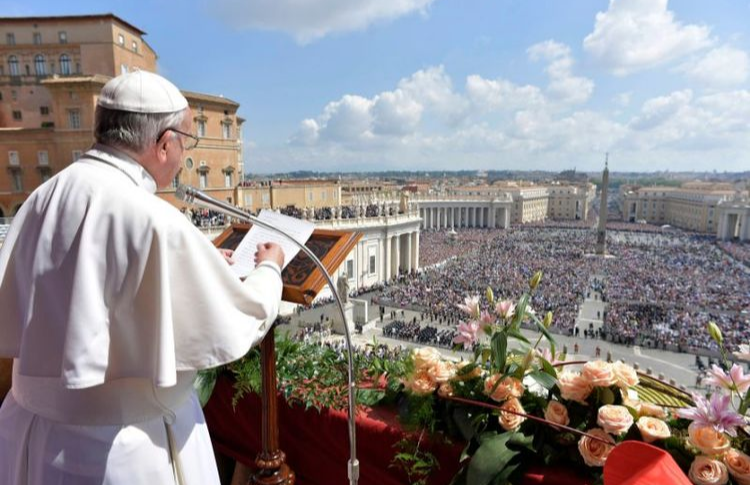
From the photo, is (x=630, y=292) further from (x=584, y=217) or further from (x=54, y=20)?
(x=584, y=217)

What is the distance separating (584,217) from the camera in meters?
108

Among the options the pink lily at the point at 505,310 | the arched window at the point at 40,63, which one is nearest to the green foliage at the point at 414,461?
the pink lily at the point at 505,310

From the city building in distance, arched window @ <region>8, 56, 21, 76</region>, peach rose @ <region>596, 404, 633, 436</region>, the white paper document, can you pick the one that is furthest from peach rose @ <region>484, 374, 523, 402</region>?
arched window @ <region>8, 56, 21, 76</region>

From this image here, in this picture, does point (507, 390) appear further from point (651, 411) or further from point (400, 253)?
point (400, 253)

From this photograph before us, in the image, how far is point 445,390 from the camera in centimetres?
256

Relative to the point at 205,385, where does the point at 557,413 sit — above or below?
above

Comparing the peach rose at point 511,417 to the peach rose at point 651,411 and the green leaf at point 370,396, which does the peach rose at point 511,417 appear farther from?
the green leaf at point 370,396

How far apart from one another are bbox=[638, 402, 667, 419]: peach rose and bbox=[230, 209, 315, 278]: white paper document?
188cm

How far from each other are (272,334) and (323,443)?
0.91 metres

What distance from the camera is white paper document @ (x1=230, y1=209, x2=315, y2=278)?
7.38 ft

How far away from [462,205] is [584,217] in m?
43.4

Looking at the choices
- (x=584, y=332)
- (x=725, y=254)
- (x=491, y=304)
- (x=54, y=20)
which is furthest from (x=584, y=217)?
(x=491, y=304)

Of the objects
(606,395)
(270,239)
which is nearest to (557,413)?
(606,395)

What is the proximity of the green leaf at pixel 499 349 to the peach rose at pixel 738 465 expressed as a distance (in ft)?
3.32
